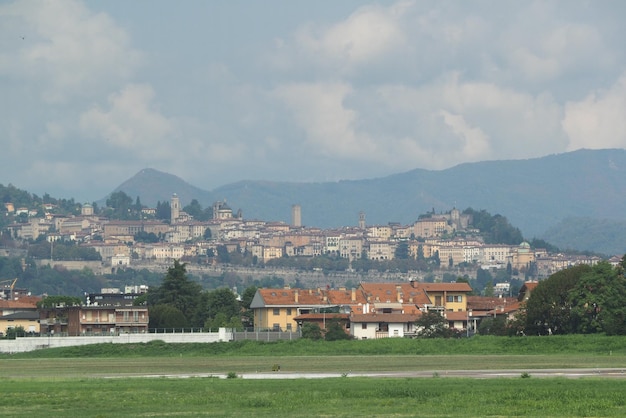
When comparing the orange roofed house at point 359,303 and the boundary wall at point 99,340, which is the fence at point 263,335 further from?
the orange roofed house at point 359,303

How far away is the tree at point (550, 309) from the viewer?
90062 mm

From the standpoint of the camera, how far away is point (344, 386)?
48.8 meters

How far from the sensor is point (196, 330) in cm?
12212

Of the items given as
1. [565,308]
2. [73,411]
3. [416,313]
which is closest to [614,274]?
[565,308]

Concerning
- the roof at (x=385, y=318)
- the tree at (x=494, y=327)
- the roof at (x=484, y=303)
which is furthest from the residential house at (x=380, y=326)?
the roof at (x=484, y=303)

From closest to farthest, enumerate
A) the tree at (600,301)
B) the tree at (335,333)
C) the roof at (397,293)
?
1. the tree at (600,301)
2. the tree at (335,333)
3. the roof at (397,293)

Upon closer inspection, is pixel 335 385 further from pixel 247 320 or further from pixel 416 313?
pixel 247 320

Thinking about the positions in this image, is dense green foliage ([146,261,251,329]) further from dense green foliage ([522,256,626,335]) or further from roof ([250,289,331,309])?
dense green foliage ([522,256,626,335])

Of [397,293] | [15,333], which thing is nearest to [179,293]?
[15,333]

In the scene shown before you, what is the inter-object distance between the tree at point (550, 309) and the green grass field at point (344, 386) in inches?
352

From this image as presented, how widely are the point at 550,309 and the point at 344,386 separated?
44300 mm

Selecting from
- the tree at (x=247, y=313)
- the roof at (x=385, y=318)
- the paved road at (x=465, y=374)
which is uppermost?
the tree at (x=247, y=313)

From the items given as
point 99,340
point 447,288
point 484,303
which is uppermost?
point 447,288

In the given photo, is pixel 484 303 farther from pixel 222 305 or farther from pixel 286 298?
pixel 222 305
